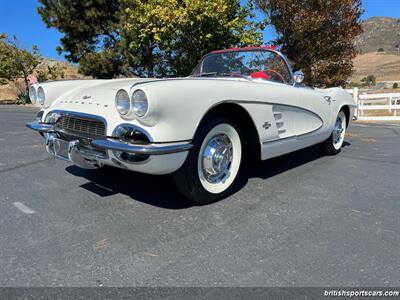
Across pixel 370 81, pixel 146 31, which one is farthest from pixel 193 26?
pixel 370 81

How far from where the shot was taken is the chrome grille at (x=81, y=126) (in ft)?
8.79

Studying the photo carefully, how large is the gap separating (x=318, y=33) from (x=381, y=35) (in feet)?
515

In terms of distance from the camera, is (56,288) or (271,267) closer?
(56,288)

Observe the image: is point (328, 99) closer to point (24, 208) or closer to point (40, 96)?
point (40, 96)

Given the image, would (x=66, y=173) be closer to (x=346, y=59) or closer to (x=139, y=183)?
(x=139, y=183)

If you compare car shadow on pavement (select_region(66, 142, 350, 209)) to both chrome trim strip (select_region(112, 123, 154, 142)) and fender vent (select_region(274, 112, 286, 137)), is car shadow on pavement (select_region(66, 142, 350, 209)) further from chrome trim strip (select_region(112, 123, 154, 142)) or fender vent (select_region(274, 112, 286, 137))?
chrome trim strip (select_region(112, 123, 154, 142))

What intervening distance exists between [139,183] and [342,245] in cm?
199

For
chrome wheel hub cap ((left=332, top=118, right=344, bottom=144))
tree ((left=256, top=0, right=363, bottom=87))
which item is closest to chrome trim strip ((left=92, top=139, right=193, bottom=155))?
chrome wheel hub cap ((left=332, top=118, right=344, bottom=144))

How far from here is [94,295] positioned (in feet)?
5.54

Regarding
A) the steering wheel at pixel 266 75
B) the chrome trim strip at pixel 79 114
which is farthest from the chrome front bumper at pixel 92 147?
the steering wheel at pixel 266 75

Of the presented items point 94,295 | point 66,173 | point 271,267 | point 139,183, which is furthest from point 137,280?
point 66,173

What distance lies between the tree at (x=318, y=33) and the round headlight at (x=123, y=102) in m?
10.5

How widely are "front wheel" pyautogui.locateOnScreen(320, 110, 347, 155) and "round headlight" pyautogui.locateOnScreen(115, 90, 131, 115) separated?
336 cm

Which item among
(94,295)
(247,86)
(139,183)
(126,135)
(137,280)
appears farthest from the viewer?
(139,183)
